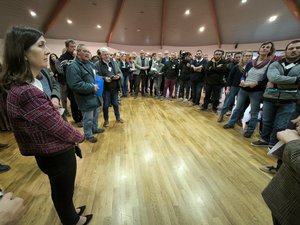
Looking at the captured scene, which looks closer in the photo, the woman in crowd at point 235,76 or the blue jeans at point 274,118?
the blue jeans at point 274,118

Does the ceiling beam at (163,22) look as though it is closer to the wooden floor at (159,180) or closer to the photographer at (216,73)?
the photographer at (216,73)

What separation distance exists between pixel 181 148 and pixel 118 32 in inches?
367

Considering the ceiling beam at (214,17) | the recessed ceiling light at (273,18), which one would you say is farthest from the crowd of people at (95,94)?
the recessed ceiling light at (273,18)

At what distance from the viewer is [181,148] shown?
2.53 m

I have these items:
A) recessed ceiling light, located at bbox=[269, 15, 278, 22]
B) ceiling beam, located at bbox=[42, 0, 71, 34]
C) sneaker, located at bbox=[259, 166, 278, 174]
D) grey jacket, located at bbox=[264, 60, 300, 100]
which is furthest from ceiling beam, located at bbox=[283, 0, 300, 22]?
ceiling beam, located at bbox=[42, 0, 71, 34]

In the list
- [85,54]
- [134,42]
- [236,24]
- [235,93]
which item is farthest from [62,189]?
[134,42]

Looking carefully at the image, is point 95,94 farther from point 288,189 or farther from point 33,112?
point 288,189

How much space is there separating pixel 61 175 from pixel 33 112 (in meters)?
0.43

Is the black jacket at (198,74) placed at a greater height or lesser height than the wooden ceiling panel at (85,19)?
lesser

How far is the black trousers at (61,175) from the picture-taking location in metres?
0.93

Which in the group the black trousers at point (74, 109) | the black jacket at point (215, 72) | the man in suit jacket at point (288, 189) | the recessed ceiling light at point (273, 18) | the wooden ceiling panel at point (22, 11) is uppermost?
the recessed ceiling light at point (273, 18)

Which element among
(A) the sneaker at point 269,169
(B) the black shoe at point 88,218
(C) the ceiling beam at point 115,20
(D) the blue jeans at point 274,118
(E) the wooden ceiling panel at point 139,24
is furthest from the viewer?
(E) the wooden ceiling panel at point 139,24

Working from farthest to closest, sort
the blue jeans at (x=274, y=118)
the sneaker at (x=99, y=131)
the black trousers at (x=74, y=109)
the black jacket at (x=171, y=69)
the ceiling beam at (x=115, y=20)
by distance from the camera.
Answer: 1. the ceiling beam at (x=115, y=20)
2. the black jacket at (x=171, y=69)
3. the black trousers at (x=74, y=109)
4. the sneaker at (x=99, y=131)
5. the blue jeans at (x=274, y=118)

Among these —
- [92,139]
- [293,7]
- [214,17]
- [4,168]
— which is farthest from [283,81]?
[214,17]
